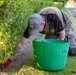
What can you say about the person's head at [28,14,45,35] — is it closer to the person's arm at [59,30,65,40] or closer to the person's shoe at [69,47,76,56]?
the person's arm at [59,30,65,40]

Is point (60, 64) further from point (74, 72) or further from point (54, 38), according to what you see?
point (54, 38)

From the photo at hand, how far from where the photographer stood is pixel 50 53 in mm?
4414

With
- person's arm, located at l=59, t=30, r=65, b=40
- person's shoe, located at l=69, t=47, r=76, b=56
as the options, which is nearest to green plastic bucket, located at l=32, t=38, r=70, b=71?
person's arm, located at l=59, t=30, r=65, b=40

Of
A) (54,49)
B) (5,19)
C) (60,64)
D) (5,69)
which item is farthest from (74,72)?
(5,19)

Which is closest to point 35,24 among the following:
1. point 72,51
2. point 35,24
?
point 35,24

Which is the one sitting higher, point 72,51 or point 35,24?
point 35,24

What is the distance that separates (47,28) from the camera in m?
4.62

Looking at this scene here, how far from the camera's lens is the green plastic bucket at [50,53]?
14.4 ft

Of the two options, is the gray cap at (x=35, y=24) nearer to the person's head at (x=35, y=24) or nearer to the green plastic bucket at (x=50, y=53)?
the person's head at (x=35, y=24)

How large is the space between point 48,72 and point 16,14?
1.14m

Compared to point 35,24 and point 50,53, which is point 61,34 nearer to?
point 50,53

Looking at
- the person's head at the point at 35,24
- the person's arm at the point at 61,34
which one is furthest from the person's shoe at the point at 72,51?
the person's head at the point at 35,24

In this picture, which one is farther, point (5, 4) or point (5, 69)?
point (5, 69)

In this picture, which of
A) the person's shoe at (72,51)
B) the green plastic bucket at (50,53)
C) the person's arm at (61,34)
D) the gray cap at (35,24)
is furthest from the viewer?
the person's shoe at (72,51)
